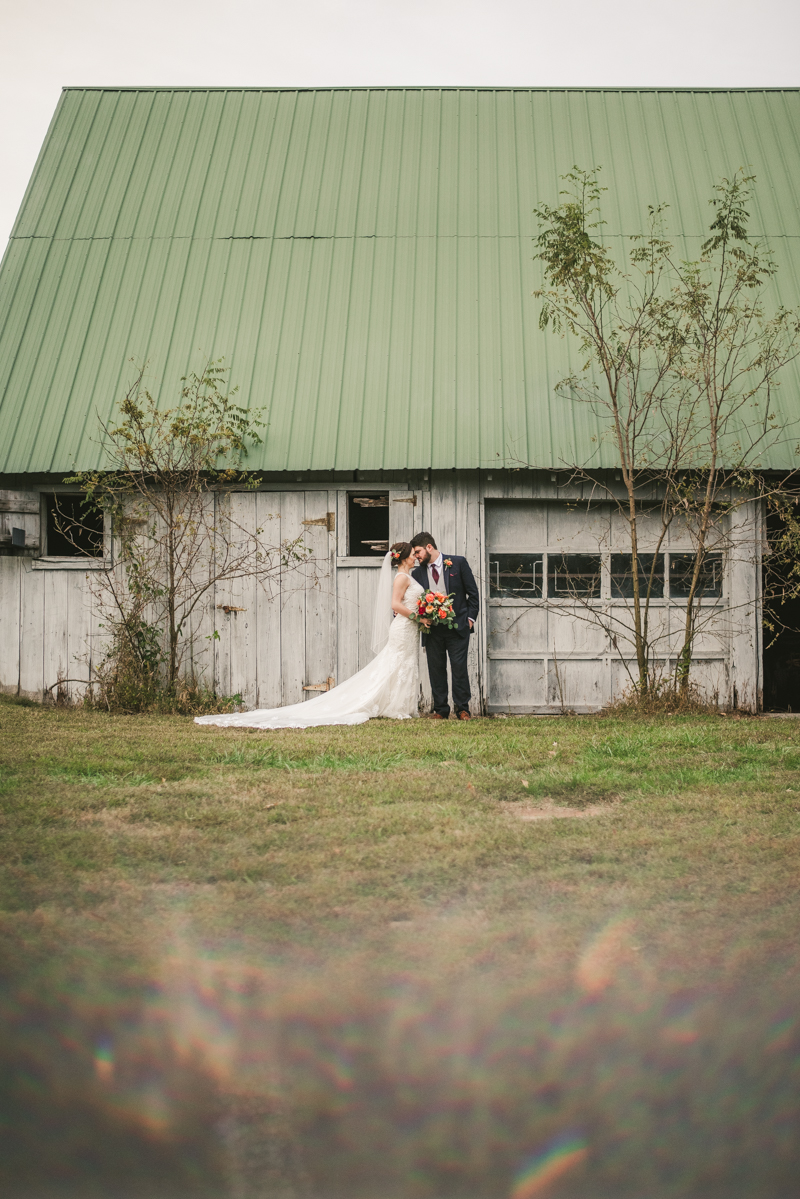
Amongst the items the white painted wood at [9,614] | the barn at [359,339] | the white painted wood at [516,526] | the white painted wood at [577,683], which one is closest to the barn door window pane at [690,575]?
the barn at [359,339]

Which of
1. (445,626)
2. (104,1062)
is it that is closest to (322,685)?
(445,626)

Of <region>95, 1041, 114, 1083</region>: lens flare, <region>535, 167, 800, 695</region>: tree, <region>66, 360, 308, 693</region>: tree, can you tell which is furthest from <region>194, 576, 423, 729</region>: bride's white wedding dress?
<region>95, 1041, 114, 1083</region>: lens flare

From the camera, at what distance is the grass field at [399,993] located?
1.95 metres

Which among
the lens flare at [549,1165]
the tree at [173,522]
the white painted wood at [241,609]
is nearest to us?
the lens flare at [549,1165]

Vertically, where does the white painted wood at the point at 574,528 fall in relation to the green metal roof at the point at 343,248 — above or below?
below

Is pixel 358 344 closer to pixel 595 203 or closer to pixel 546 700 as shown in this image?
pixel 595 203

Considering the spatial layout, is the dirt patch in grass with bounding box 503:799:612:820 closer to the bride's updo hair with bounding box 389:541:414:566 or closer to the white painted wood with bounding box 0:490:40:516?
the bride's updo hair with bounding box 389:541:414:566

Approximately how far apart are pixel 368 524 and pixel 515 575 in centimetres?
531

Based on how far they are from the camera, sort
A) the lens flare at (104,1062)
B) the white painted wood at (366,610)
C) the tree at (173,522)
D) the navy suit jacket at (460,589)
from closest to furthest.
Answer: the lens flare at (104,1062)
the navy suit jacket at (460,589)
the tree at (173,522)
the white painted wood at (366,610)

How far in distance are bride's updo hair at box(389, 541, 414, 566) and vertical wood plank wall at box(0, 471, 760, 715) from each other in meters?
0.57

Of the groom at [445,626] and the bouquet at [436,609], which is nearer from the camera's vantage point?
the bouquet at [436,609]

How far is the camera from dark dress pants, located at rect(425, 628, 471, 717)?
9.63 m

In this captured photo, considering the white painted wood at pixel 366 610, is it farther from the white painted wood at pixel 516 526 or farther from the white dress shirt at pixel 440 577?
the white painted wood at pixel 516 526

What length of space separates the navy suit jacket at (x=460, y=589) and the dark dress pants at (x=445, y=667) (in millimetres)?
67
